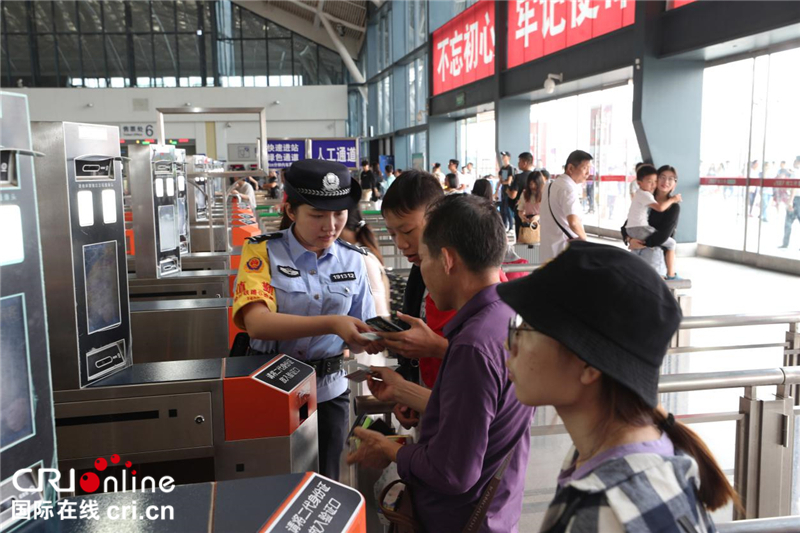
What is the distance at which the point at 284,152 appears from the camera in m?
12.2

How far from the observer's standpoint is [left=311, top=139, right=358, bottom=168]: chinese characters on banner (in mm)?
11625

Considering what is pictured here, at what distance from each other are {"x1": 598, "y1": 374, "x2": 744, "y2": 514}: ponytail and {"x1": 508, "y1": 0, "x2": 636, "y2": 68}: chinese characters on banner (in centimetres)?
908

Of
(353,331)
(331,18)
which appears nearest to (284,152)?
(353,331)

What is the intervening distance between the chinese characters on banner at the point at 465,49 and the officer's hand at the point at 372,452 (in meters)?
13.4

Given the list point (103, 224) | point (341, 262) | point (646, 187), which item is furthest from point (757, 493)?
point (646, 187)

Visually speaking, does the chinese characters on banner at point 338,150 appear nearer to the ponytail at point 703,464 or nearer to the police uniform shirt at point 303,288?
the police uniform shirt at point 303,288

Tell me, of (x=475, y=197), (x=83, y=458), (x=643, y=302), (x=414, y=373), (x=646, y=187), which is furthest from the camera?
(x=646, y=187)

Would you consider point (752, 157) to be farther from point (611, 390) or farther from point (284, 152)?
point (611, 390)

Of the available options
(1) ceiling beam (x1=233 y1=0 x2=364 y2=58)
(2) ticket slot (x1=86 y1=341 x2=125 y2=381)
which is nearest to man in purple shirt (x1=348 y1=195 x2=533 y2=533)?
(2) ticket slot (x1=86 y1=341 x2=125 y2=381)

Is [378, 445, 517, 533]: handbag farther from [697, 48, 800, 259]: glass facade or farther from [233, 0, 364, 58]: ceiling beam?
[233, 0, 364, 58]: ceiling beam

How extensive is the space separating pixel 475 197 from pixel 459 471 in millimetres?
614

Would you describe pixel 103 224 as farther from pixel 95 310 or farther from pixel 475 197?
pixel 475 197

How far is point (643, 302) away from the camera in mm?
816

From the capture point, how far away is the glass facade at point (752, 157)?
27.2 feet
